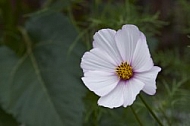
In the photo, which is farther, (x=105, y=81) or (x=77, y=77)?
(x=77, y=77)

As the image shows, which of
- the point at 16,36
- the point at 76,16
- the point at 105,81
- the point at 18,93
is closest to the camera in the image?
the point at 105,81

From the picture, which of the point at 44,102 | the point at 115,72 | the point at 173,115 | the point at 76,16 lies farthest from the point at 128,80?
the point at 76,16

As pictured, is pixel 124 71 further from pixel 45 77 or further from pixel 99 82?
pixel 45 77

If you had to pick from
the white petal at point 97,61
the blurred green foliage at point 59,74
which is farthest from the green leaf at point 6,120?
the white petal at point 97,61

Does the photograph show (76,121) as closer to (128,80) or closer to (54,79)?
(54,79)

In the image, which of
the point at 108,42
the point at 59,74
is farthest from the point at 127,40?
the point at 59,74
